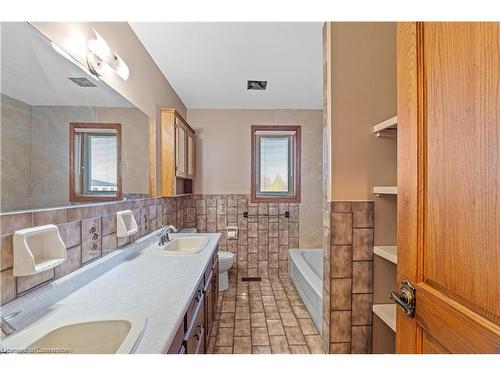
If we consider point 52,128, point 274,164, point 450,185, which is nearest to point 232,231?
point 274,164

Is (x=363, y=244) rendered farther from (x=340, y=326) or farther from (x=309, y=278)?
(x=309, y=278)

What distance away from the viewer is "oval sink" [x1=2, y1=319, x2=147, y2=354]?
811 millimetres

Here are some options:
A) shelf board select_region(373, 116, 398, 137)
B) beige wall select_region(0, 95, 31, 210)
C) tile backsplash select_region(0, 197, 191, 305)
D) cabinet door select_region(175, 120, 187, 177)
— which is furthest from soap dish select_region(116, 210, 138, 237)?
shelf board select_region(373, 116, 398, 137)

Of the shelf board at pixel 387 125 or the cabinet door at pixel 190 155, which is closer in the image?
the shelf board at pixel 387 125

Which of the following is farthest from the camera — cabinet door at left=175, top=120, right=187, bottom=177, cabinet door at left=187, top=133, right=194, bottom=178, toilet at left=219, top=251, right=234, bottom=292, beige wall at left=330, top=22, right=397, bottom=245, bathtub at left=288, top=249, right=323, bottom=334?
cabinet door at left=187, top=133, right=194, bottom=178

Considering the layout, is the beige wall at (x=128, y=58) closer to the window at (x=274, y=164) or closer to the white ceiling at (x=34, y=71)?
the white ceiling at (x=34, y=71)

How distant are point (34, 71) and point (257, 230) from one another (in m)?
3.11

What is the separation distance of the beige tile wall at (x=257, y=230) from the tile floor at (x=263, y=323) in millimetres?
397

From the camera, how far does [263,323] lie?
251cm

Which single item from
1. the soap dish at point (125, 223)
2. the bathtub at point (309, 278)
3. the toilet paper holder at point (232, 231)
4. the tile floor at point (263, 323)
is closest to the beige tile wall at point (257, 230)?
the toilet paper holder at point (232, 231)

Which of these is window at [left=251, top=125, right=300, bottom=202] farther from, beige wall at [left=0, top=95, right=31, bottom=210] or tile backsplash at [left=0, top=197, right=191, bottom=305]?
beige wall at [left=0, top=95, right=31, bottom=210]

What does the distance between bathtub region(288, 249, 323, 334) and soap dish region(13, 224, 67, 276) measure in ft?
5.76

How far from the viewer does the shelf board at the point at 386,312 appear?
1.36 m
